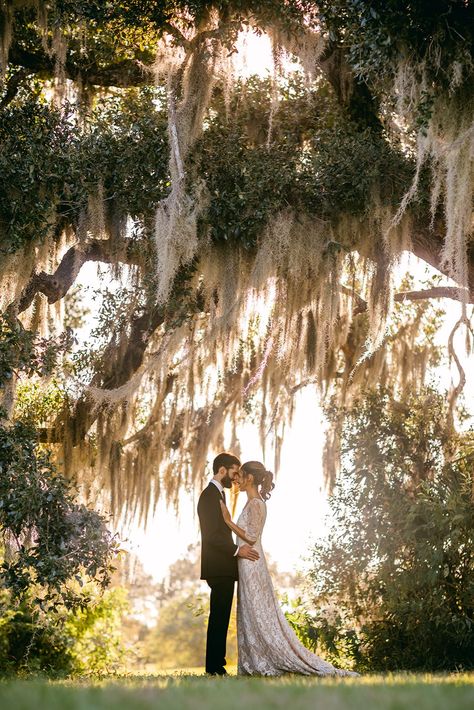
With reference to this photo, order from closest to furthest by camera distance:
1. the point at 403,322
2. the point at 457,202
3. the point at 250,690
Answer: the point at 250,690 < the point at 457,202 < the point at 403,322

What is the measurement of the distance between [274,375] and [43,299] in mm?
2321

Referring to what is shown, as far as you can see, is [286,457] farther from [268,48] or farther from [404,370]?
[268,48]

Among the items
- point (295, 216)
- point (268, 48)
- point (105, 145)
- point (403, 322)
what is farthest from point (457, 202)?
point (403, 322)

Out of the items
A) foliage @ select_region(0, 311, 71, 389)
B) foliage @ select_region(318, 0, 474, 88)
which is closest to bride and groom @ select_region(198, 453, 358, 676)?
foliage @ select_region(0, 311, 71, 389)

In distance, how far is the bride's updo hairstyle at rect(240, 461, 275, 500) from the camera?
6883 mm

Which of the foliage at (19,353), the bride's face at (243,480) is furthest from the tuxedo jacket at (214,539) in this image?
the foliage at (19,353)

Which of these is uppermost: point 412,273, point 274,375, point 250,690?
point 412,273

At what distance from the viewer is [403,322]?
10094 mm

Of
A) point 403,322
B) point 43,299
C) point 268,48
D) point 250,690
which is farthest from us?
point 403,322

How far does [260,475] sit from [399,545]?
1.99 m

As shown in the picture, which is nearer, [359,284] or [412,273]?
[359,284]

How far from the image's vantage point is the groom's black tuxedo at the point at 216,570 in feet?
21.6

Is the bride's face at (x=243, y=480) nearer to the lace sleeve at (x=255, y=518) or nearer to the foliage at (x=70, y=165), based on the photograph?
the lace sleeve at (x=255, y=518)

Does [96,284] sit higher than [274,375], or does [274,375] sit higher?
[96,284]
